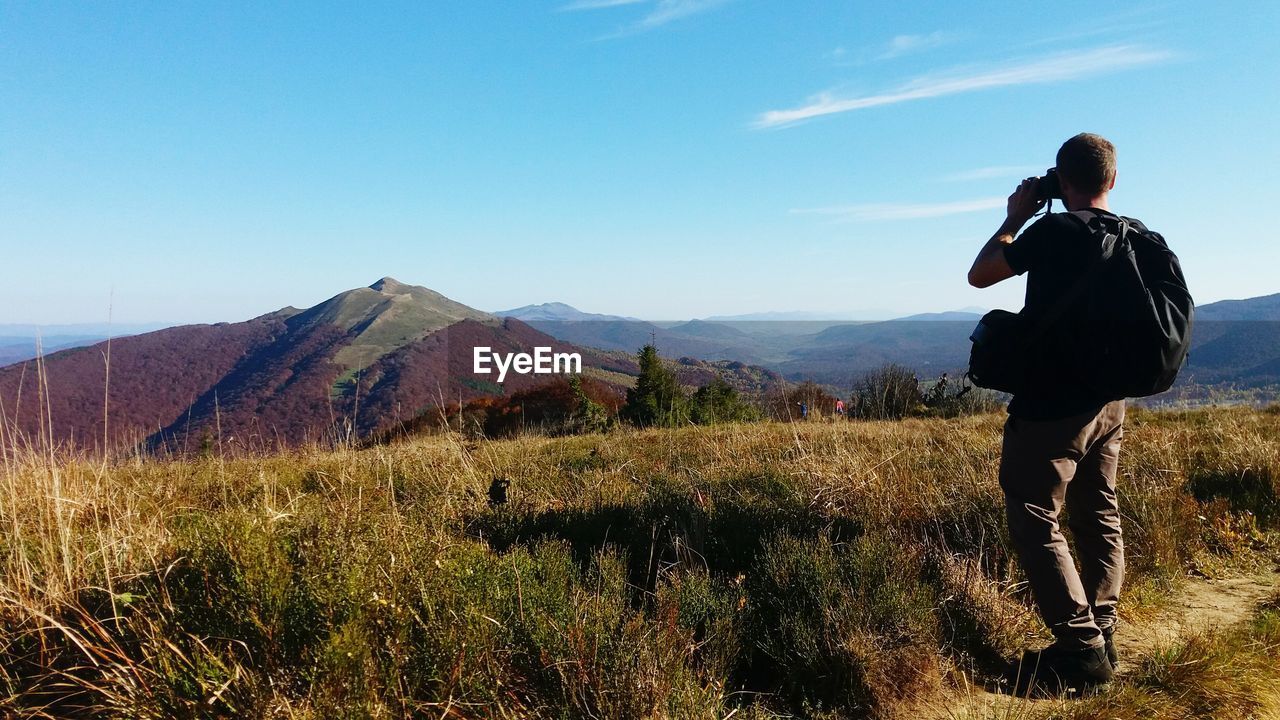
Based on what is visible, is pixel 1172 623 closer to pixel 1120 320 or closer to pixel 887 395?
pixel 1120 320

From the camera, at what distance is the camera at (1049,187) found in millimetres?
2732

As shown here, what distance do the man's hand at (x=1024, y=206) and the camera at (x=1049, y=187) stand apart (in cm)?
2

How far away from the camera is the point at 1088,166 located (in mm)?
2590

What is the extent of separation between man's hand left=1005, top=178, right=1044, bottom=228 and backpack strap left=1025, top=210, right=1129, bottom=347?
0.23 meters

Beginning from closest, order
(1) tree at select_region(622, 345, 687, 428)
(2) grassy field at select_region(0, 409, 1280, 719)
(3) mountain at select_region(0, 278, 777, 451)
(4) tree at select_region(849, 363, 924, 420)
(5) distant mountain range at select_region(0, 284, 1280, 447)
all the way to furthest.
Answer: (2) grassy field at select_region(0, 409, 1280, 719)
(4) tree at select_region(849, 363, 924, 420)
(1) tree at select_region(622, 345, 687, 428)
(5) distant mountain range at select_region(0, 284, 1280, 447)
(3) mountain at select_region(0, 278, 777, 451)

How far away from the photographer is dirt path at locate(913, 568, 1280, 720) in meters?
2.34

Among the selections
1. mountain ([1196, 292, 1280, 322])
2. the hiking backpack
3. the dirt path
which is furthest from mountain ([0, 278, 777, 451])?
mountain ([1196, 292, 1280, 322])

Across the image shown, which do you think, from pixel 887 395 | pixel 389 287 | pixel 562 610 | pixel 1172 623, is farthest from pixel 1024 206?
pixel 389 287

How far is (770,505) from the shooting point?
428 centimetres

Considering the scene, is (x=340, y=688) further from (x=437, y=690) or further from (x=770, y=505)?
(x=770, y=505)

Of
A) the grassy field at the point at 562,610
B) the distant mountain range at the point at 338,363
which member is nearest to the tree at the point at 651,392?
the grassy field at the point at 562,610

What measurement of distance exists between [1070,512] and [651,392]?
50.4 ft

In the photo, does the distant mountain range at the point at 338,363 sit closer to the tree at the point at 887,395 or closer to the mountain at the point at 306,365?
the mountain at the point at 306,365

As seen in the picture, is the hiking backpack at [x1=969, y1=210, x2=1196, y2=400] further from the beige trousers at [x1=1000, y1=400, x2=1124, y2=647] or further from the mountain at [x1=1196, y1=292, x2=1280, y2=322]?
the mountain at [x1=1196, y1=292, x2=1280, y2=322]
